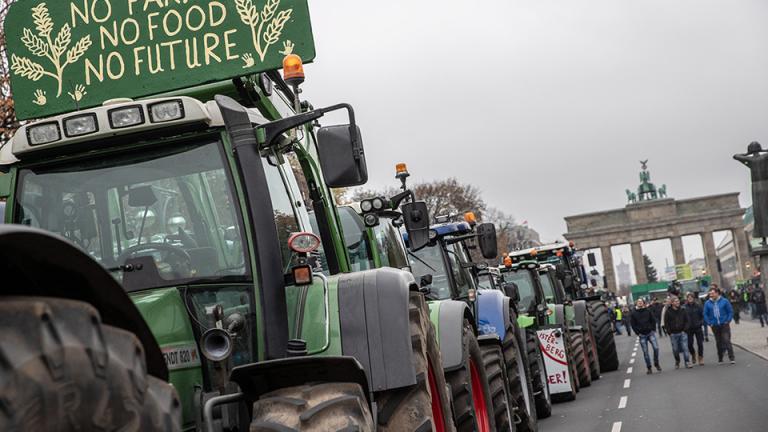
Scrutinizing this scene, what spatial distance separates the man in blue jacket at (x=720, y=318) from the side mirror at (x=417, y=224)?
19797 mm

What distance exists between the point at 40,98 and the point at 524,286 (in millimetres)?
16304

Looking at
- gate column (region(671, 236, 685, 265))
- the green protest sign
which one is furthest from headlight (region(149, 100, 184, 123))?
gate column (region(671, 236, 685, 265))

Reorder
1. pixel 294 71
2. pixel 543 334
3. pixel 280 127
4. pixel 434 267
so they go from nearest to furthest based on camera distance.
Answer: pixel 280 127
pixel 294 71
pixel 434 267
pixel 543 334

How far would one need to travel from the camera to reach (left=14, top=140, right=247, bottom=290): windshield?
4773 millimetres

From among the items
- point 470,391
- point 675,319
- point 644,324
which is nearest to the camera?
point 470,391

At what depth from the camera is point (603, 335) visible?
27828 millimetres

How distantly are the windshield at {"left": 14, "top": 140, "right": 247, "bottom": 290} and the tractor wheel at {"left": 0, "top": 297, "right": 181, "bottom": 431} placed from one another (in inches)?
78.1

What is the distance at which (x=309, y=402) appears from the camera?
4402mm

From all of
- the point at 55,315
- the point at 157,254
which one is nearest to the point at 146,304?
the point at 157,254

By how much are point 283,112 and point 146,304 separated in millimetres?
2107

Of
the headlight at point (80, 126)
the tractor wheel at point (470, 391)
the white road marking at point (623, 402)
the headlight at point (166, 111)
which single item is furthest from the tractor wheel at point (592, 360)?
the headlight at point (80, 126)

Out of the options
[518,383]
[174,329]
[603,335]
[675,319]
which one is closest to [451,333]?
[174,329]

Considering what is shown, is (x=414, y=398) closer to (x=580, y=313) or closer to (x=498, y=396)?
(x=498, y=396)

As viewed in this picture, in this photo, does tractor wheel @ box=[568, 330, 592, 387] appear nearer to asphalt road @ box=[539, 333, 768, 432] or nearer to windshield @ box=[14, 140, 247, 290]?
asphalt road @ box=[539, 333, 768, 432]
